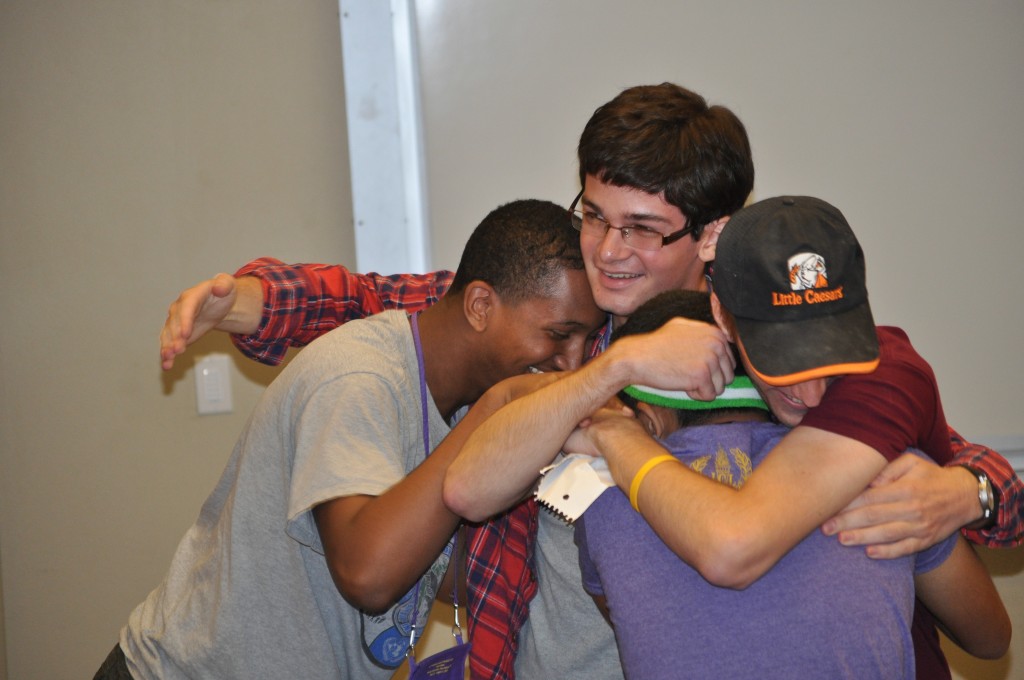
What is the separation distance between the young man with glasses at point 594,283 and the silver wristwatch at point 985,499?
0.28ft

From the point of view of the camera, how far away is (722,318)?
4.23 ft

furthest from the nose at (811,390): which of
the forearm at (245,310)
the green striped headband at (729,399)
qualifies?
the forearm at (245,310)

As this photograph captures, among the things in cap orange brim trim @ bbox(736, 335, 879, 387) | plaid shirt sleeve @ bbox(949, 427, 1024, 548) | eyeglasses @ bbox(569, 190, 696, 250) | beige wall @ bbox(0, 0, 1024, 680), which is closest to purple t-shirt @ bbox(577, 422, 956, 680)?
cap orange brim trim @ bbox(736, 335, 879, 387)

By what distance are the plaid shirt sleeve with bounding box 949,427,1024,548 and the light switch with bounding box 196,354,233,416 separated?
6.66 ft

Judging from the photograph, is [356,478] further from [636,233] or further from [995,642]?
[995,642]

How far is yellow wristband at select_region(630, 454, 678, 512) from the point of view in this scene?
115cm

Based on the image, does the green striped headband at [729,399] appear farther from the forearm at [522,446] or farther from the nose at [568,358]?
the nose at [568,358]

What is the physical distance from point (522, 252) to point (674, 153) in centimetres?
35

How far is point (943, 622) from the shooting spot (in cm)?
133

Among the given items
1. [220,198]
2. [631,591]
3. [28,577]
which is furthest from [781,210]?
[28,577]

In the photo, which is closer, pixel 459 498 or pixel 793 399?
pixel 793 399

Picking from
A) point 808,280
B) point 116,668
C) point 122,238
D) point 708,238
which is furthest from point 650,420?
point 122,238

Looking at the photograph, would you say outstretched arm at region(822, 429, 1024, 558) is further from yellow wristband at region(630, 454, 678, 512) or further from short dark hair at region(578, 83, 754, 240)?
short dark hair at region(578, 83, 754, 240)

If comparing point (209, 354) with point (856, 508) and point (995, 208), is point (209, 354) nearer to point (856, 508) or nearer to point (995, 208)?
point (856, 508)
